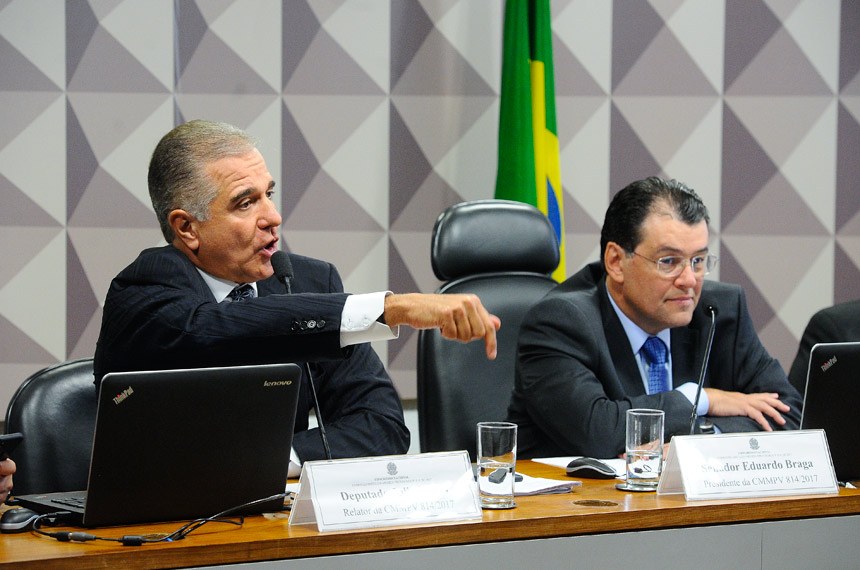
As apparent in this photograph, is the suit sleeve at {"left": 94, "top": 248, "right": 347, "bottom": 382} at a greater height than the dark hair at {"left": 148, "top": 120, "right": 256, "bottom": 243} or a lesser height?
lesser

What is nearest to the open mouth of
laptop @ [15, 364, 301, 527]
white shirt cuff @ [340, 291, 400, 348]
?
white shirt cuff @ [340, 291, 400, 348]

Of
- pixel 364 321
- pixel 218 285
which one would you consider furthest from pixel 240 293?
pixel 364 321

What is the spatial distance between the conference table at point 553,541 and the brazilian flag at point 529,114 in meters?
2.12

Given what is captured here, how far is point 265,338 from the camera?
1.85 m

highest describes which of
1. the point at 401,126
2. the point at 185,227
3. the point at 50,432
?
the point at 401,126

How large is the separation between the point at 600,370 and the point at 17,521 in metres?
1.44

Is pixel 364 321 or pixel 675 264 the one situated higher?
pixel 675 264

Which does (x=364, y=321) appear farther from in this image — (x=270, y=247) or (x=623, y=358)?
(x=623, y=358)

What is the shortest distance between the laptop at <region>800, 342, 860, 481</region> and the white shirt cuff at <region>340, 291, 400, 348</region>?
76 cm

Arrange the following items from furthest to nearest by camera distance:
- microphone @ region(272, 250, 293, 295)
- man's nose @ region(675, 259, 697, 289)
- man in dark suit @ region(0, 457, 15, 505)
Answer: man's nose @ region(675, 259, 697, 289), microphone @ region(272, 250, 293, 295), man in dark suit @ region(0, 457, 15, 505)

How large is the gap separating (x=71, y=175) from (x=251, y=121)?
0.67 metres

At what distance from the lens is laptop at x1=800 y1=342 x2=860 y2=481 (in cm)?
189

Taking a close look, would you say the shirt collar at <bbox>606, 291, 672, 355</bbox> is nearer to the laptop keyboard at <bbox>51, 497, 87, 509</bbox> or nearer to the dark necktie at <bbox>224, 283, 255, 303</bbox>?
the dark necktie at <bbox>224, 283, 255, 303</bbox>

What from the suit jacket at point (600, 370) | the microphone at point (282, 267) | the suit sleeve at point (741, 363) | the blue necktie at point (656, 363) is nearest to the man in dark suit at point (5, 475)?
the microphone at point (282, 267)
